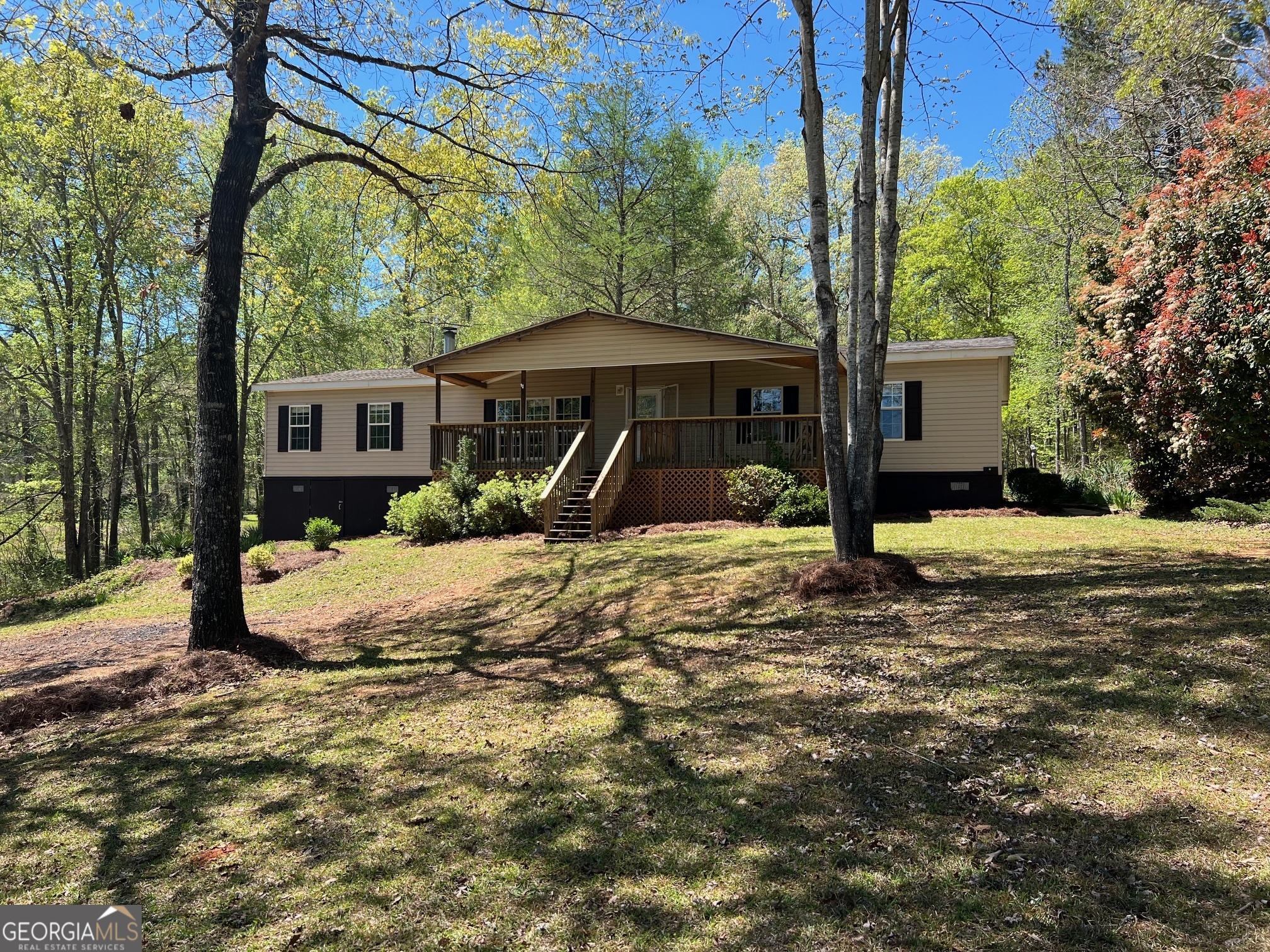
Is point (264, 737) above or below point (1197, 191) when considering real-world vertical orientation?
below

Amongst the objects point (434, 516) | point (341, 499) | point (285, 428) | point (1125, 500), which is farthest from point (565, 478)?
point (1125, 500)

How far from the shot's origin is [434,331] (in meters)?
32.2

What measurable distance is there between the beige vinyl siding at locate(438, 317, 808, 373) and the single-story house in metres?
0.03

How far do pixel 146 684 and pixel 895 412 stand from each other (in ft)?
46.8

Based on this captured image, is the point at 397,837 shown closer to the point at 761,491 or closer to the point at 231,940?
the point at 231,940

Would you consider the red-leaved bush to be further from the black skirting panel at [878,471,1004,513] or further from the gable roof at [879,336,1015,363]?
the black skirting panel at [878,471,1004,513]

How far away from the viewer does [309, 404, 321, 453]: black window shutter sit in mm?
19031

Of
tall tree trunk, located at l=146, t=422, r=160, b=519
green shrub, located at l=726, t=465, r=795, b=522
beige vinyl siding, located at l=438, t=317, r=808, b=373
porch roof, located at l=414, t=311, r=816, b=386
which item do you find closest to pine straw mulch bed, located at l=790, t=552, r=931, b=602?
green shrub, located at l=726, t=465, r=795, b=522

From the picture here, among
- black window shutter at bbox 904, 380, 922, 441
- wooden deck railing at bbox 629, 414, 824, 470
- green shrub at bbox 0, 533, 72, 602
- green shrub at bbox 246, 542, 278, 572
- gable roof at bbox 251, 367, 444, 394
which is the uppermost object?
gable roof at bbox 251, 367, 444, 394

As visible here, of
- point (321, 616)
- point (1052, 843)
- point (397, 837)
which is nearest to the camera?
point (1052, 843)

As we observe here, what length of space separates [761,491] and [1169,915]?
10930 mm

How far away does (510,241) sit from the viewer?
37.6 ft

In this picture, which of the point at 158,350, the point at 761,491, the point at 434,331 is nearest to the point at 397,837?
the point at 761,491

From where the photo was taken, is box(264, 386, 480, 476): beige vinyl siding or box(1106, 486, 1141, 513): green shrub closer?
box(1106, 486, 1141, 513): green shrub
